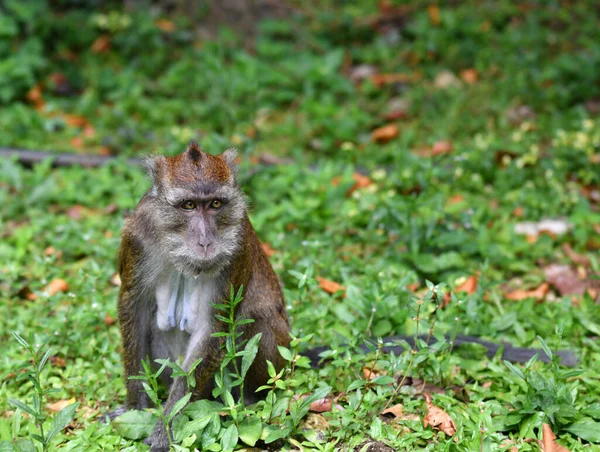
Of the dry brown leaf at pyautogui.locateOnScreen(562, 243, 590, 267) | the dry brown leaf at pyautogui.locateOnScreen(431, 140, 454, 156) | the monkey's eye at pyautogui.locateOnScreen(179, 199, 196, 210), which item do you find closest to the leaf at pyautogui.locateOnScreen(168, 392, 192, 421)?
the monkey's eye at pyautogui.locateOnScreen(179, 199, 196, 210)

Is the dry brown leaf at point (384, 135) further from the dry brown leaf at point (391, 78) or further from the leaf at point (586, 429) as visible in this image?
the leaf at point (586, 429)

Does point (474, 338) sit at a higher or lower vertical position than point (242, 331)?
lower

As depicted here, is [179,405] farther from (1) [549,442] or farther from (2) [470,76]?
(2) [470,76]

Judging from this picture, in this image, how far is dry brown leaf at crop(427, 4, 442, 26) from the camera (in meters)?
10.6

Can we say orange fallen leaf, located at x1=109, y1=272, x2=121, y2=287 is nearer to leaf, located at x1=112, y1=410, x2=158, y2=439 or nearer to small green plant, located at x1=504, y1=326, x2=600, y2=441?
leaf, located at x1=112, y1=410, x2=158, y2=439

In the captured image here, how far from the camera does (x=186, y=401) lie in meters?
3.95

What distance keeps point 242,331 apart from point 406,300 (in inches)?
63.3

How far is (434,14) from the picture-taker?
1069cm

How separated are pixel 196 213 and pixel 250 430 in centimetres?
118

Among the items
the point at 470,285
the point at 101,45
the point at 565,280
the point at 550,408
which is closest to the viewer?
the point at 550,408

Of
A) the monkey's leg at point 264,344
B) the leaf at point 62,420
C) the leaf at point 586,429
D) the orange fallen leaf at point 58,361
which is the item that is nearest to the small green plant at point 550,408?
the leaf at point 586,429

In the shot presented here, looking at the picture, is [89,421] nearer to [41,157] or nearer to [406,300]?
[406,300]

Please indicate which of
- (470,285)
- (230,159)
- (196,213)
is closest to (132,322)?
(196,213)

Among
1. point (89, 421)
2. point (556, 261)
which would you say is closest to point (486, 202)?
point (556, 261)
